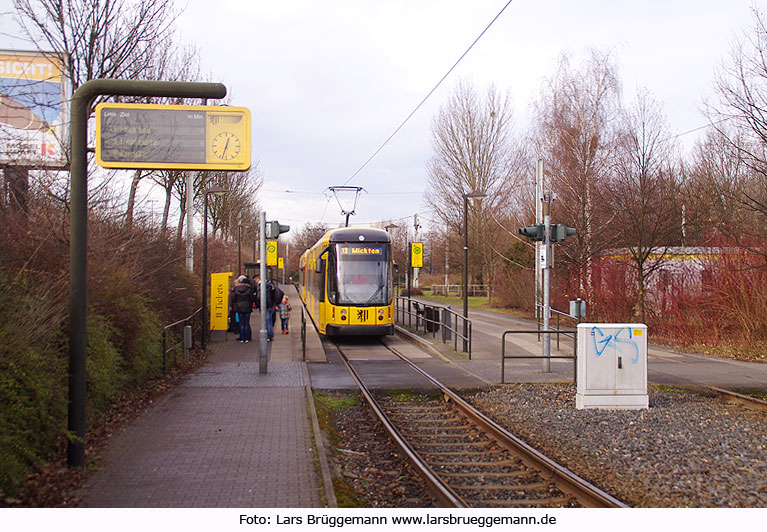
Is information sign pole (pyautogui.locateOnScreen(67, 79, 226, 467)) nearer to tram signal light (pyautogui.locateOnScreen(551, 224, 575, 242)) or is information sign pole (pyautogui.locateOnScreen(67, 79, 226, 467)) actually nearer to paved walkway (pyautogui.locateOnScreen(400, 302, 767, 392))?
paved walkway (pyautogui.locateOnScreen(400, 302, 767, 392))

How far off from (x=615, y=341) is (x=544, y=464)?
12.9 ft

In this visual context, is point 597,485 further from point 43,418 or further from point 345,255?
point 345,255

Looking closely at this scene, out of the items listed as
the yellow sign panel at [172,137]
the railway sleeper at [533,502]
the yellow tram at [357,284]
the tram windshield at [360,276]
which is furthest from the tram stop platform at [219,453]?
the tram windshield at [360,276]

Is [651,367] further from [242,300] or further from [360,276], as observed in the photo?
[242,300]

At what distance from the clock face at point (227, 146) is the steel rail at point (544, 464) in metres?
4.75

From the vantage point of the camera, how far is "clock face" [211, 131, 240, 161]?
23.2 ft

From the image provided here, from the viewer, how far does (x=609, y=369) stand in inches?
405

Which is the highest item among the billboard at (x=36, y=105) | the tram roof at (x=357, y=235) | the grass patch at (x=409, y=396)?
the billboard at (x=36, y=105)

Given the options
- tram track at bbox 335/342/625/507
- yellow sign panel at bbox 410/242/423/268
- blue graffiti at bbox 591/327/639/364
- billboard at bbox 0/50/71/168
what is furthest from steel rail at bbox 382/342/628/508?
yellow sign panel at bbox 410/242/423/268

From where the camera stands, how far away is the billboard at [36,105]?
1132cm

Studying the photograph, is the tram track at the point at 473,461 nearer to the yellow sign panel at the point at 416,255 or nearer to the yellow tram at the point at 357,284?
the yellow tram at the point at 357,284

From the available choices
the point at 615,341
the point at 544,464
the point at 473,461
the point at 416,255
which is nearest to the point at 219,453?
the point at 473,461

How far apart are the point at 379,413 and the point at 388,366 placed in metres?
5.50

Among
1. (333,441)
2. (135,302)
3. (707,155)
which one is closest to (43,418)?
(333,441)
